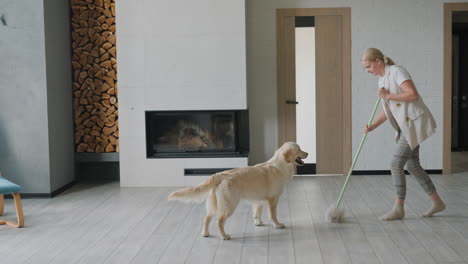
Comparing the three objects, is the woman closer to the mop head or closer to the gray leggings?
the gray leggings

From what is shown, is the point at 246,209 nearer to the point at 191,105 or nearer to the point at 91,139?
the point at 191,105

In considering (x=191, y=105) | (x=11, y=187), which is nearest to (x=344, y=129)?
(x=191, y=105)

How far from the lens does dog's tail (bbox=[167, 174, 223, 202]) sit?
3.80 m

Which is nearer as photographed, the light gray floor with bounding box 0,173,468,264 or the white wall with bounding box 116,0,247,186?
the light gray floor with bounding box 0,173,468,264

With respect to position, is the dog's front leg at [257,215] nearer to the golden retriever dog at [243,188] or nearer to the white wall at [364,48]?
the golden retriever dog at [243,188]

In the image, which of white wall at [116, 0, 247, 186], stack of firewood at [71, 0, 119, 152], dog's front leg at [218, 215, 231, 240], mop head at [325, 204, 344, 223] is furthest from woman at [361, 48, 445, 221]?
stack of firewood at [71, 0, 119, 152]

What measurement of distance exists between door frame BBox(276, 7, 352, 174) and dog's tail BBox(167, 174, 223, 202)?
303 centimetres

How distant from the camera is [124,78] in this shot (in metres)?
6.24

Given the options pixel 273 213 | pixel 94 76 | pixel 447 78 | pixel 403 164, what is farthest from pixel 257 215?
pixel 447 78

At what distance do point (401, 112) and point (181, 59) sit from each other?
2777 mm

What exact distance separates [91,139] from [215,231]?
2987 mm

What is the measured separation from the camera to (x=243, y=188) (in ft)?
13.1

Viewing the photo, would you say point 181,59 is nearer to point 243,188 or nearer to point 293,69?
point 293,69

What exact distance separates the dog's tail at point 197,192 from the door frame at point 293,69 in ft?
9.95
